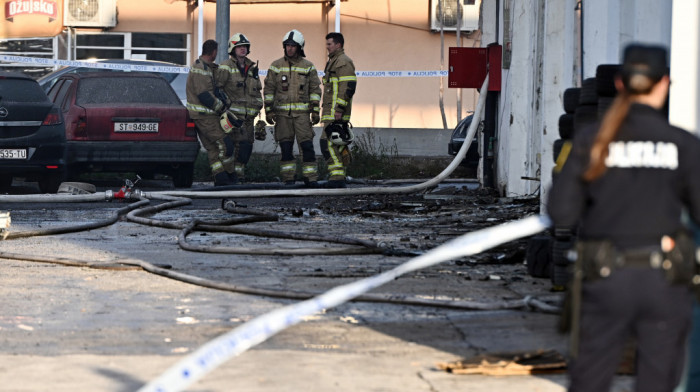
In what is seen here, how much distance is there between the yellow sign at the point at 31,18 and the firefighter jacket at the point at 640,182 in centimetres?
2596

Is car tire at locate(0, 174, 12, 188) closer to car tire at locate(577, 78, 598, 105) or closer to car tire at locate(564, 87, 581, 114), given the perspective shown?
car tire at locate(564, 87, 581, 114)

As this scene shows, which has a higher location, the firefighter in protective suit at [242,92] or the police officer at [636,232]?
the firefighter in protective suit at [242,92]

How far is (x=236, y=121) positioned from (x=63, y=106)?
233 centimetres

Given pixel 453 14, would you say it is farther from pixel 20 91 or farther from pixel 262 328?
pixel 262 328

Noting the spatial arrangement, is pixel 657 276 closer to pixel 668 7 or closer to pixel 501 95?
pixel 668 7


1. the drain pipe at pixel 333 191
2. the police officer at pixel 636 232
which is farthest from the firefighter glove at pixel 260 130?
the police officer at pixel 636 232

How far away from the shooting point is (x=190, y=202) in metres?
14.4

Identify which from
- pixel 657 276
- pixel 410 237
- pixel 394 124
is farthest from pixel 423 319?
pixel 394 124

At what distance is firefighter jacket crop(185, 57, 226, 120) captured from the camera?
17922 millimetres

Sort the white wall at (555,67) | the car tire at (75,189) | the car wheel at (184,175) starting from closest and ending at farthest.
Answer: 1. the white wall at (555,67)
2. the car tire at (75,189)
3. the car wheel at (184,175)

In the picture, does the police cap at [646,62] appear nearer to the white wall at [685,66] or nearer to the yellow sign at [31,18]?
the white wall at [685,66]

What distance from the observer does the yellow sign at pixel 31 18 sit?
1131 inches

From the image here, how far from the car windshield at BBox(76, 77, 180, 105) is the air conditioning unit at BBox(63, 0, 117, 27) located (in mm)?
11370

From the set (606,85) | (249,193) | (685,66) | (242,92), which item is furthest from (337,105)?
(685,66)
